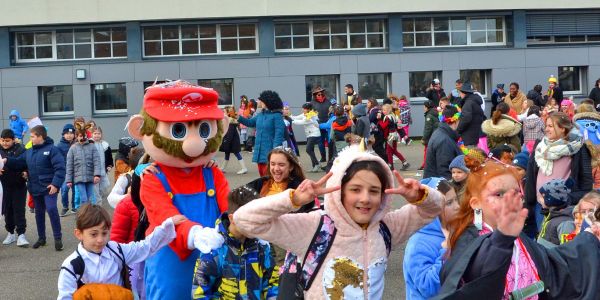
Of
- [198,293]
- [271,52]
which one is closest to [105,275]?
[198,293]

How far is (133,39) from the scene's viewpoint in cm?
2595

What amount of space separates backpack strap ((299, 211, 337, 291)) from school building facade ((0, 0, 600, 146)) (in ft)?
72.4

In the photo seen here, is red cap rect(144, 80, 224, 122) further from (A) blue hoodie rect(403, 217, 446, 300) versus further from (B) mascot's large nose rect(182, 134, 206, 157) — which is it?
(A) blue hoodie rect(403, 217, 446, 300)

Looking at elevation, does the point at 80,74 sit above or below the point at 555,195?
above

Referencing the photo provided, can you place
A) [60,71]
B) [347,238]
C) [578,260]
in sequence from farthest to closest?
[60,71]
[347,238]
[578,260]

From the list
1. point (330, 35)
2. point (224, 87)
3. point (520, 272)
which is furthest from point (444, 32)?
point (520, 272)

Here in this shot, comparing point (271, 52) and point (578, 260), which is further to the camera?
point (271, 52)

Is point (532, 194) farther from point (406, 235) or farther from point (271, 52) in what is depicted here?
point (271, 52)

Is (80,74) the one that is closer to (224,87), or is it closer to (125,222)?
(224,87)

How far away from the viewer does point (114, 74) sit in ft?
85.3

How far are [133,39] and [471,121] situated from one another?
14.9 metres

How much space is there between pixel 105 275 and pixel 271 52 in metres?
21.1

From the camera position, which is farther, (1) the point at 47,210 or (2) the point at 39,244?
(2) the point at 39,244

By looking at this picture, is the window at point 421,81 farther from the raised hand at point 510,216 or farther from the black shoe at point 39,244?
the raised hand at point 510,216
